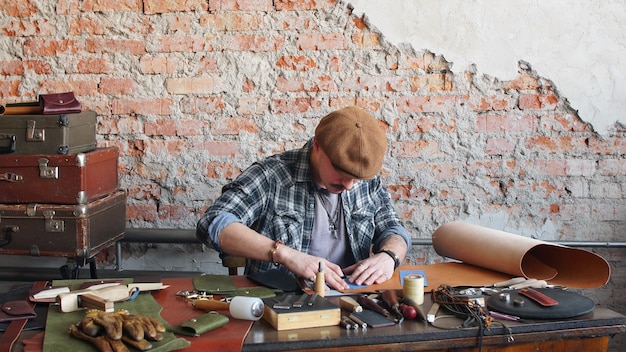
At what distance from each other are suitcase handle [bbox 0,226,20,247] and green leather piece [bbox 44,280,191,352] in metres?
1.02

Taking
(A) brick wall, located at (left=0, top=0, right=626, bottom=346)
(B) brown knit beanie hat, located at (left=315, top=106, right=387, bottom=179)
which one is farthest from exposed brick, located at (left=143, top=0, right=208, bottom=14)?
(B) brown knit beanie hat, located at (left=315, top=106, right=387, bottom=179)

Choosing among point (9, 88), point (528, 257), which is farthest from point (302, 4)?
point (528, 257)

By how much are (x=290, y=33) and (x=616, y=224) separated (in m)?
2.14

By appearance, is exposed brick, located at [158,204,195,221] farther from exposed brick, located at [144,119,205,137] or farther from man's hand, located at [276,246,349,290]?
man's hand, located at [276,246,349,290]

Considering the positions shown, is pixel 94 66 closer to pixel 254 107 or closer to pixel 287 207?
pixel 254 107

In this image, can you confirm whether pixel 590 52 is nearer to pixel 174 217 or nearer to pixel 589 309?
pixel 589 309

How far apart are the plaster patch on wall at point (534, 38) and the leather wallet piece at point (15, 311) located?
240cm

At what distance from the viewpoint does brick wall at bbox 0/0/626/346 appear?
4.08 metres

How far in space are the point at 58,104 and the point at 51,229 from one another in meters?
0.61

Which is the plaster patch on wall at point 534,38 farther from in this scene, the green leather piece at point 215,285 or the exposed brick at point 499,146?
the green leather piece at point 215,285

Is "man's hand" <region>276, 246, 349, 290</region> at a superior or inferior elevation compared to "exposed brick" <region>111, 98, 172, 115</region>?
inferior

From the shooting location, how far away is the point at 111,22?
13.4 ft

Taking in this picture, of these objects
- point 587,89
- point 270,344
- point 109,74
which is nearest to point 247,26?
point 109,74

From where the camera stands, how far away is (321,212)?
329 centimetres
